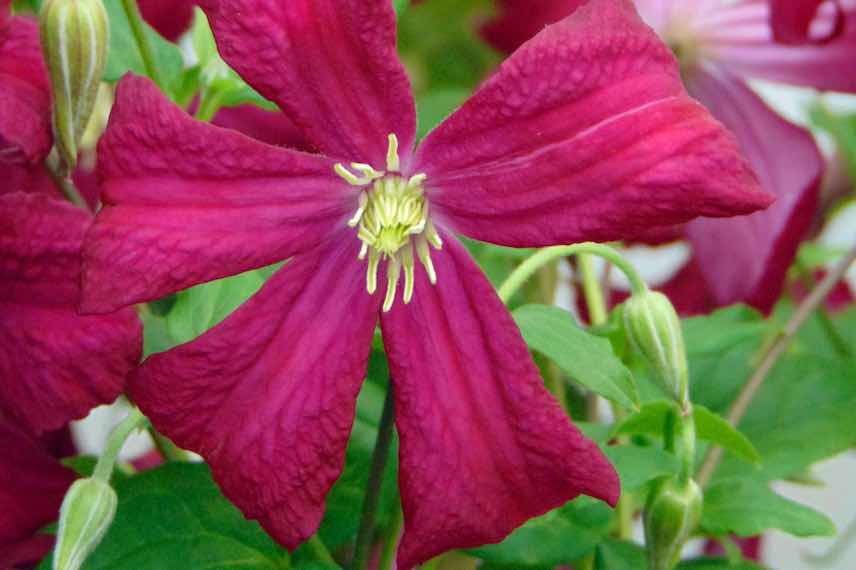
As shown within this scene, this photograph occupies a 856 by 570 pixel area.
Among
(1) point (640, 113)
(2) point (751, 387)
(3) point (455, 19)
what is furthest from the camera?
(3) point (455, 19)

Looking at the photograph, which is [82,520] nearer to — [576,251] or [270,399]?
[270,399]

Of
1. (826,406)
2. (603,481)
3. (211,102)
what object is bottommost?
(826,406)

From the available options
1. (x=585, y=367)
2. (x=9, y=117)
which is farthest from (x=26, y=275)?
(x=585, y=367)

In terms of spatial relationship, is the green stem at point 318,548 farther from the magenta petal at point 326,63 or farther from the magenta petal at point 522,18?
the magenta petal at point 522,18

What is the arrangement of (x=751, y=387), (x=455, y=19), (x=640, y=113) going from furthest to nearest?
(x=455, y=19), (x=751, y=387), (x=640, y=113)

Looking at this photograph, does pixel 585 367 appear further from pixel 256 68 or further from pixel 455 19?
pixel 455 19
